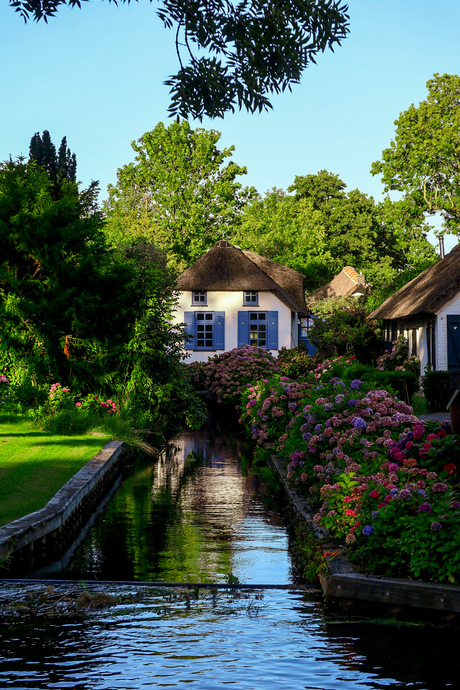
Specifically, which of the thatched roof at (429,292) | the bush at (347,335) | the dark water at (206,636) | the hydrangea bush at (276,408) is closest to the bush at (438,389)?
the hydrangea bush at (276,408)

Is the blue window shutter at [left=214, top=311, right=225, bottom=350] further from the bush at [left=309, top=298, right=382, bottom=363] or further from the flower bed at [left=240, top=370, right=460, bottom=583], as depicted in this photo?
the flower bed at [left=240, top=370, right=460, bottom=583]

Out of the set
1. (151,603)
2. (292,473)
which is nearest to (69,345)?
(292,473)

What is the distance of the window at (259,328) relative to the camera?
143 ft

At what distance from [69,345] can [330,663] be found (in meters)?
16.1

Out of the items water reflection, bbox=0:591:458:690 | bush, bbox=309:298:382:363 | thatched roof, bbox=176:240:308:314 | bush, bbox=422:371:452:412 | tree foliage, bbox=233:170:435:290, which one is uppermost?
tree foliage, bbox=233:170:435:290

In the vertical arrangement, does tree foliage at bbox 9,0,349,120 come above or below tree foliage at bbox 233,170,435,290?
below

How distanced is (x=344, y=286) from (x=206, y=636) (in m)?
62.4

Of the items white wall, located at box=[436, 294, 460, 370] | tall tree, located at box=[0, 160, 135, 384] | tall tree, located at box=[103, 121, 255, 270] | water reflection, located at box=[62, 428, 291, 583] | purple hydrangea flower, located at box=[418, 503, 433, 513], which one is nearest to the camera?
purple hydrangea flower, located at box=[418, 503, 433, 513]

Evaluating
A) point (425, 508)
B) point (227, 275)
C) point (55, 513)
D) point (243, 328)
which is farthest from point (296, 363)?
point (425, 508)

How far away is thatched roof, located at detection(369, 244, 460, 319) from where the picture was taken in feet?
106

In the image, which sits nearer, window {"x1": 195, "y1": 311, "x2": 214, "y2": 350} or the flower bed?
the flower bed

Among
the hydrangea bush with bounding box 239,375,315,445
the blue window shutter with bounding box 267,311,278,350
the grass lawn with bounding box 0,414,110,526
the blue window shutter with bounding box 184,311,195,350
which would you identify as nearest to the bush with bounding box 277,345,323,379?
the blue window shutter with bounding box 267,311,278,350

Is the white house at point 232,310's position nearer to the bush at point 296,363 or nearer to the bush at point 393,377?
the bush at point 296,363

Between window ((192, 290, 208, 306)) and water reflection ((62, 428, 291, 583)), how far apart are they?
27.0 meters
